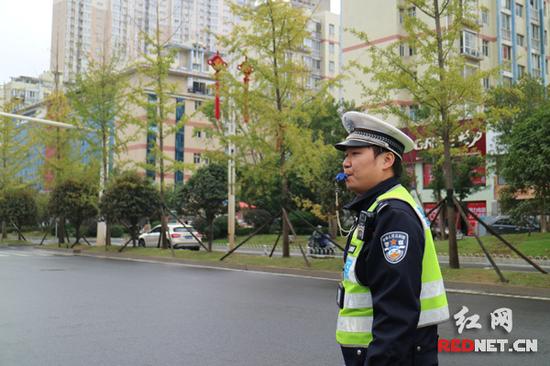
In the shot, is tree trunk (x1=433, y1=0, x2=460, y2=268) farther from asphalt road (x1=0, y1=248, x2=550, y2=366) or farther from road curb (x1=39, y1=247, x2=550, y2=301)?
asphalt road (x1=0, y1=248, x2=550, y2=366)

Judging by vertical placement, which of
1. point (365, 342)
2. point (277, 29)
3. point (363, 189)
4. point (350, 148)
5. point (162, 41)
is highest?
point (162, 41)

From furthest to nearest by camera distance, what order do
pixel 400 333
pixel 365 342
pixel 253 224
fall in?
pixel 253 224 < pixel 365 342 < pixel 400 333

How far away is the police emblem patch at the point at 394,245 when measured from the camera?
6.97 feet

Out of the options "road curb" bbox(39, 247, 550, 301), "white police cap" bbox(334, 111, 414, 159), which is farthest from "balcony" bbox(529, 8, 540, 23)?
"white police cap" bbox(334, 111, 414, 159)

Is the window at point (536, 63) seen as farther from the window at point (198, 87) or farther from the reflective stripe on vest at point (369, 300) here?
the reflective stripe on vest at point (369, 300)

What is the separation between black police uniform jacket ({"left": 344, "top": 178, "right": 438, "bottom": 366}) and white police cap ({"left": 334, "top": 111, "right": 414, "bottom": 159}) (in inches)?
11.5

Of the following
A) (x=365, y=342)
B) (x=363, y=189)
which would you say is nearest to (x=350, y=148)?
(x=363, y=189)

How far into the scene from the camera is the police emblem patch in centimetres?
212

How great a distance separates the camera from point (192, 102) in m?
70.4

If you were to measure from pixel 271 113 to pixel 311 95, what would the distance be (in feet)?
4.85

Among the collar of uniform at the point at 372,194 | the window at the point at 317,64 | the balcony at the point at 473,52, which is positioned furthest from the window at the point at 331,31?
the collar of uniform at the point at 372,194

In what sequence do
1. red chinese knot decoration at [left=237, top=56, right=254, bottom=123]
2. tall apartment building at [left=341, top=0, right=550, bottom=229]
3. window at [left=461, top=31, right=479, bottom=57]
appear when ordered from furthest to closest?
tall apartment building at [left=341, top=0, right=550, bottom=229] < window at [left=461, top=31, right=479, bottom=57] < red chinese knot decoration at [left=237, top=56, right=254, bottom=123]

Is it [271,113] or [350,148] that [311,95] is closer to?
[271,113]

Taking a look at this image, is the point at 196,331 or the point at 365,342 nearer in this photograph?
the point at 365,342
